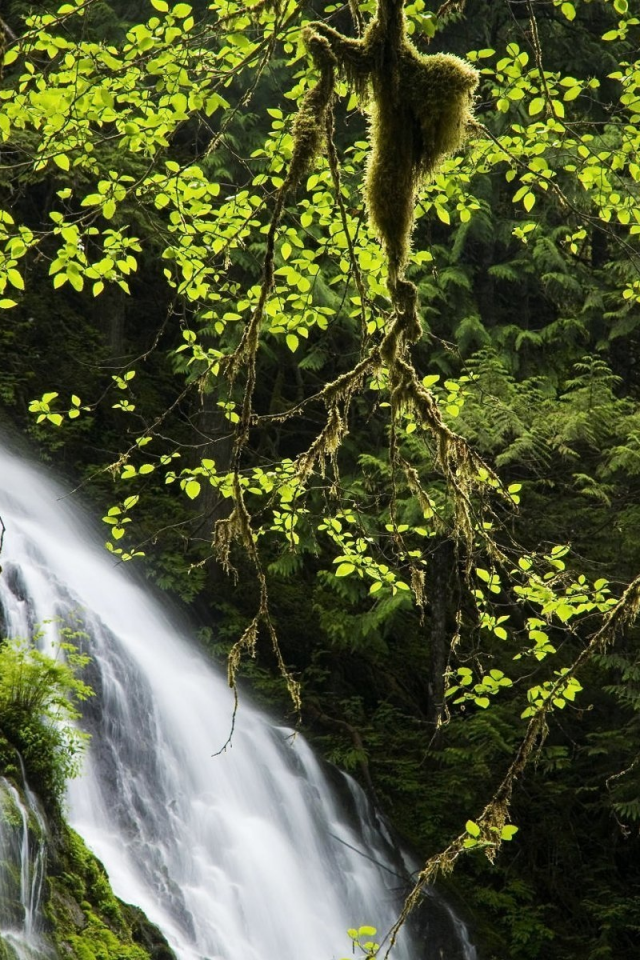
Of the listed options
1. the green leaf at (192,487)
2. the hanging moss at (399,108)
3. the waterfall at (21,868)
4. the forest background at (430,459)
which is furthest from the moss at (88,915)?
the hanging moss at (399,108)

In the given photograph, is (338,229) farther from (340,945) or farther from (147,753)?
(340,945)

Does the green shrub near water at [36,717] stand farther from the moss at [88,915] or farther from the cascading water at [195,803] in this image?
the cascading water at [195,803]

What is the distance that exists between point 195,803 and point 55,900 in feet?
7.04

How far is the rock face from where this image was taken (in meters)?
5.23

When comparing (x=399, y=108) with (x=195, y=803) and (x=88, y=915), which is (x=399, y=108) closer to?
(x=88, y=915)

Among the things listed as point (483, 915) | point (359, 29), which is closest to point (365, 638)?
point (483, 915)

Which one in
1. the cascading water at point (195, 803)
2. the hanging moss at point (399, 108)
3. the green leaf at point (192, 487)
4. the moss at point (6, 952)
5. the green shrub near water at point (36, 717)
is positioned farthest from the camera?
the cascading water at point (195, 803)

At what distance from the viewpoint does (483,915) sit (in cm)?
891

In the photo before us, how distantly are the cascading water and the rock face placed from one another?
1.52 feet

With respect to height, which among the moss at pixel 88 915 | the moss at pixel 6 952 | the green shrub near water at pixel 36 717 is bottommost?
the moss at pixel 88 915

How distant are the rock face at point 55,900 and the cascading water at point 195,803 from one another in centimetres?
46

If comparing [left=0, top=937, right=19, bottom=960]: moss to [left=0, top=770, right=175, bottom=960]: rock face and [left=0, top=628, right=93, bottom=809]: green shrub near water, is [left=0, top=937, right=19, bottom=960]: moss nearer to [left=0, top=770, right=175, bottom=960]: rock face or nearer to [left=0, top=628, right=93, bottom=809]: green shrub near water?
[left=0, top=770, right=175, bottom=960]: rock face

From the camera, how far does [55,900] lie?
559 cm

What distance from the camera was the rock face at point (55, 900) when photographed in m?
5.23
